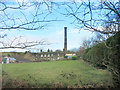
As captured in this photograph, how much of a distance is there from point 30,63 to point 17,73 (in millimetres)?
238

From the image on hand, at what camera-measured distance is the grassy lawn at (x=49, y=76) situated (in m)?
1.46

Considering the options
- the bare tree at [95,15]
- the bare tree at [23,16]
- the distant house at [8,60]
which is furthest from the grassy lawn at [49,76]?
the bare tree at [95,15]

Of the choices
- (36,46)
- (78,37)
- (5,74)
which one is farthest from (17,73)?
(78,37)

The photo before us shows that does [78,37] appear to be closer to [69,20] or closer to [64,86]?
[69,20]

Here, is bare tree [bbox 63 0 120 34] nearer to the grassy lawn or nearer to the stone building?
the stone building

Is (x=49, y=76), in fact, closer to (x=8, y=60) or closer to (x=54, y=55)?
(x=54, y=55)

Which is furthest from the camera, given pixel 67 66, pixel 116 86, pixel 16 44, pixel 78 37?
pixel 67 66

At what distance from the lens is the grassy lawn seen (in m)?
1.46

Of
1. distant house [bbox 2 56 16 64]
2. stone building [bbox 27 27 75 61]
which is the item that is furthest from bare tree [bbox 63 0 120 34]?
distant house [bbox 2 56 16 64]

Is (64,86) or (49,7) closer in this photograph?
(49,7)

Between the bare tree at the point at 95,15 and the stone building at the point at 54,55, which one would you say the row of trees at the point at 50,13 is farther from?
the stone building at the point at 54,55

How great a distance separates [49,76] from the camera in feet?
5.30

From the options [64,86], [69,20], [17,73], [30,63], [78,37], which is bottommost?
[64,86]

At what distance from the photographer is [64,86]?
1.44 meters
